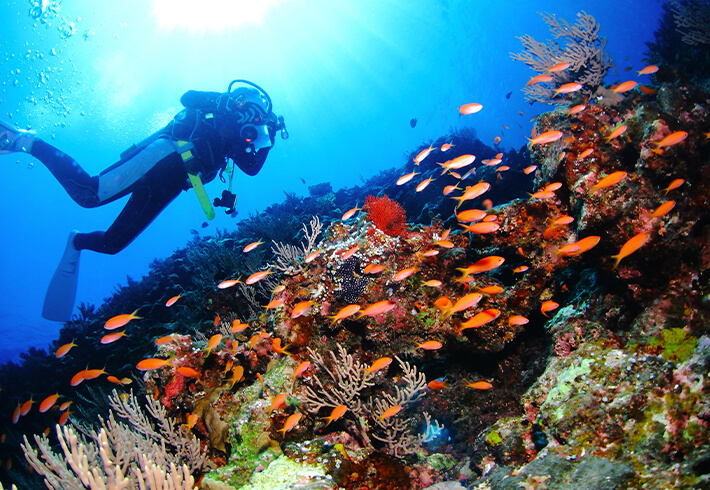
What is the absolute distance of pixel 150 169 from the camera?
6.91 metres

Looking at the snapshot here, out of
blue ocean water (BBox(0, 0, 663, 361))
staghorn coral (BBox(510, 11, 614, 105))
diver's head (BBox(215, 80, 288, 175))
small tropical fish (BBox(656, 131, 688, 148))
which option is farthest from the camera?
blue ocean water (BBox(0, 0, 663, 361))

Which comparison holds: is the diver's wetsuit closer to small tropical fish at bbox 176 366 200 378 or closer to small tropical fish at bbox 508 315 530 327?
small tropical fish at bbox 176 366 200 378

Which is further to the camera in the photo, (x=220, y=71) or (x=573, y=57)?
(x=220, y=71)

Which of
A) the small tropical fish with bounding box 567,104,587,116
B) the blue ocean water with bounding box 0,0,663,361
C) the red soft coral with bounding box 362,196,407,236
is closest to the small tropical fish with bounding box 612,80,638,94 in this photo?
the small tropical fish with bounding box 567,104,587,116

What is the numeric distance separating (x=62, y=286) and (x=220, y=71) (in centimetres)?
5517

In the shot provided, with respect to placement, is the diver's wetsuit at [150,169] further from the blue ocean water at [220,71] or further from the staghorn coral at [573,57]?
the blue ocean water at [220,71]

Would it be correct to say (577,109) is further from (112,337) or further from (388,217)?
(112,337)

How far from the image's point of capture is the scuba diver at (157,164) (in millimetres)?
6938

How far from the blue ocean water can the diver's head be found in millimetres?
20678

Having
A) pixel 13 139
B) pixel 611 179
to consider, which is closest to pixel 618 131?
pixel 611 179

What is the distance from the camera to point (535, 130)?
4762 millimetres

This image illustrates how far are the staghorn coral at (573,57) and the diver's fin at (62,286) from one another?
36.9 feet

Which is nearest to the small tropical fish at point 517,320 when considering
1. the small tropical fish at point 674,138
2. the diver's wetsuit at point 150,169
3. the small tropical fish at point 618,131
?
the small tropical fish at point 674,138

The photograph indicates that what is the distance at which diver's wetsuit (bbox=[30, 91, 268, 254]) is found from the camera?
691 cm
